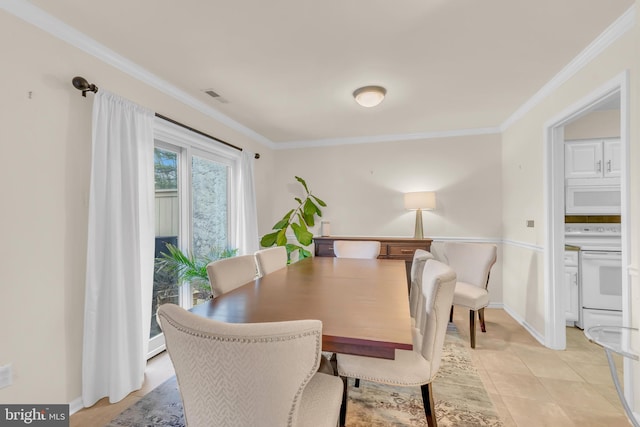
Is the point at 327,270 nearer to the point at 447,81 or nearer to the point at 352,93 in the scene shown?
the point at 352,93

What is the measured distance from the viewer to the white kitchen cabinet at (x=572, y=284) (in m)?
3.01

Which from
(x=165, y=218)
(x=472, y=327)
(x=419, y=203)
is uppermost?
(x=419, y=203)

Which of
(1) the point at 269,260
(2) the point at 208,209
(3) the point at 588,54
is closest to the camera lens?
(3) the point at 588,54

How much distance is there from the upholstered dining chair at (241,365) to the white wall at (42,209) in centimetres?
138

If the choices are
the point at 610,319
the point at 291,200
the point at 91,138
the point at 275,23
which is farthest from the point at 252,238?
the point at 610,319

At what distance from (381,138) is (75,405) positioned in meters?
4.18

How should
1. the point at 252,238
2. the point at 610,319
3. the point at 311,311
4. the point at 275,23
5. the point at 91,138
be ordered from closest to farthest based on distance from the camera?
1. the point at 311,311
2. the point at 275,23
3. the point at 91,138
4. the point at 610,319
5. the point at 252,238

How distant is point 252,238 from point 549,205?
3.27 m

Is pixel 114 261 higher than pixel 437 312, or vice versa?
pixel 114 261

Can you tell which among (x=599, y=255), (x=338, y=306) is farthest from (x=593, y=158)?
(x=338, y=306)

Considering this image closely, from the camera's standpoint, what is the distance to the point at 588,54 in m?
2.05

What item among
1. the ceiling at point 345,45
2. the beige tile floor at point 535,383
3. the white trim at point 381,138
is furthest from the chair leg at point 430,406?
the white trim at point 381,138

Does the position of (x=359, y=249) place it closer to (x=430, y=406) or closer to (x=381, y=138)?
(x=381, y=138)

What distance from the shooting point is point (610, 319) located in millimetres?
2865
